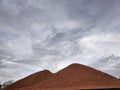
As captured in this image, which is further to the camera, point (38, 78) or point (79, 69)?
point (38, 78)

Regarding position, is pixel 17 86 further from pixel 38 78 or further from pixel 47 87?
pixel 47 87

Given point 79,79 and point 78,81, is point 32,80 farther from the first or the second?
point 78,81

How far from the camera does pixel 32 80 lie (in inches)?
1403

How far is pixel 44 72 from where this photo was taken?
38.2 meters

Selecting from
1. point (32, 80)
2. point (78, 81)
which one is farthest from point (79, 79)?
point (32, 80)

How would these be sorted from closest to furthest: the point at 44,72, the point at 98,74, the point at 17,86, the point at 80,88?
the point at 80,88, the point at 98,74, the point at 17,86, the point at 44,72

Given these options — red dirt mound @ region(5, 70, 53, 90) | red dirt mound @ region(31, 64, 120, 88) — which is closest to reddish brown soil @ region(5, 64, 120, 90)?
red dirt mound @ region(31, 64, 120, 88)

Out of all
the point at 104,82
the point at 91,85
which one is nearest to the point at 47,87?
the point at 91,85

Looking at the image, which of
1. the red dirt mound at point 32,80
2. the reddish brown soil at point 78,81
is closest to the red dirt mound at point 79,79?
the reddish brown soil at point 78,81

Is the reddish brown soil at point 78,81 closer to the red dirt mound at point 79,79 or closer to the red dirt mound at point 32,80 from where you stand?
the red dirt mound at point 79,79

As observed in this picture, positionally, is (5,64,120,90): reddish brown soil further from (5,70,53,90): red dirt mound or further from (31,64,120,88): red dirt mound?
(5,70,53,90): red dirt mound

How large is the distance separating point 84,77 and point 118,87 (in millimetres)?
4762

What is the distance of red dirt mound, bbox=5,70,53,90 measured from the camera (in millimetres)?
34562

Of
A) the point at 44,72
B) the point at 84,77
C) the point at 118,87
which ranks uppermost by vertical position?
the point at 44,72
